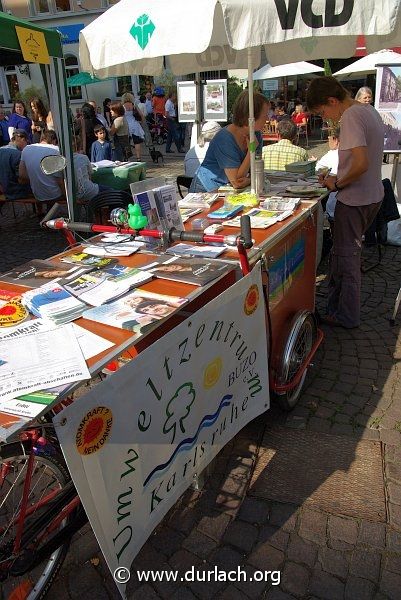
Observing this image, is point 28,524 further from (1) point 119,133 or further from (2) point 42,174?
(1) point 119,133

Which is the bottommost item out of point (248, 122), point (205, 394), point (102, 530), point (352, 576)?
point (352, 576)

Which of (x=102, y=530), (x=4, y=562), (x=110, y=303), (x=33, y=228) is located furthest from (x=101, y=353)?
(x=33, y=228)

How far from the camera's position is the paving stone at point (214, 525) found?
85.6 inches

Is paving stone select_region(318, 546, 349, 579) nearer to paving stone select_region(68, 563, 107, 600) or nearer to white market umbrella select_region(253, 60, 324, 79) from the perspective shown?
paving stone select_region(68, 563, 107, 600)

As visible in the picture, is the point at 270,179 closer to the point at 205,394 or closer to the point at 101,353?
the point at 205,394

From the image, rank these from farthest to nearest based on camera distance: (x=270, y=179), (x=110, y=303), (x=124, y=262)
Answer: (x=270, y=179) → (x=124, y=262) → (x=110, y=303)

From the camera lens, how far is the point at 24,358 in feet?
5.12

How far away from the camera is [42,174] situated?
21.7 ft

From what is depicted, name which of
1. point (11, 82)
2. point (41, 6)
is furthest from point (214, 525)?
point (41, 6)

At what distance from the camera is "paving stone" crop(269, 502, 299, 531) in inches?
86.7

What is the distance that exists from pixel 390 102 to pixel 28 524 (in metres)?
6.14

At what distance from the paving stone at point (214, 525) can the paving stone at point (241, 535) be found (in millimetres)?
28

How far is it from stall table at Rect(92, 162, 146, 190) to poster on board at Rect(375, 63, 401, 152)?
370cm

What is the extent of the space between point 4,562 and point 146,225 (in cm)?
167
